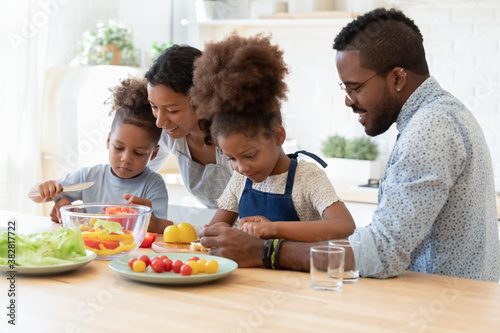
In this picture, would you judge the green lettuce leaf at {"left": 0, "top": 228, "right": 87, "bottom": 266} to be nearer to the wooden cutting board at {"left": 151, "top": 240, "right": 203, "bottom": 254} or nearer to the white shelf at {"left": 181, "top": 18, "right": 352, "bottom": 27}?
the wooden cutting board at {"left": 151, "top": 240, "right": 203, "bottom": 254}

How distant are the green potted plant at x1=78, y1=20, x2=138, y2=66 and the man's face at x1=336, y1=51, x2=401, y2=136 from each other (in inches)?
98.6

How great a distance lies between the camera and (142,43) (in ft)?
14.8

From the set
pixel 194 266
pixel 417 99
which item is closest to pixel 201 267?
pixel 194 266

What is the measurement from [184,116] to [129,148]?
235 millimetres

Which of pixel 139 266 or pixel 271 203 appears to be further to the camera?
pixel 271 203

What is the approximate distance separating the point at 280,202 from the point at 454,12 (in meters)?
2.52

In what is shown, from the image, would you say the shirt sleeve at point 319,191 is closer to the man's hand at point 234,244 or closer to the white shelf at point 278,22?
the man's hand at point 234,244

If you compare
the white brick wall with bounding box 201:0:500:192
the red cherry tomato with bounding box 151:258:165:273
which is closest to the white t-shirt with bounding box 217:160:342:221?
the red cherry tomato with bounding box 151:258:165:273

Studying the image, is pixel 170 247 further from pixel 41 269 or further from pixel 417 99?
pixel 417 99

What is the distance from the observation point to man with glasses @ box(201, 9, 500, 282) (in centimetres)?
154

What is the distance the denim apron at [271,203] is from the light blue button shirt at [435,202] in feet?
1.30

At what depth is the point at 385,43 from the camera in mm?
1736

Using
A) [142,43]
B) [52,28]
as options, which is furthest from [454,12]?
[52,28]

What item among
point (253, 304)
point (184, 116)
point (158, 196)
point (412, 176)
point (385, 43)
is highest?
point (385, 43)
